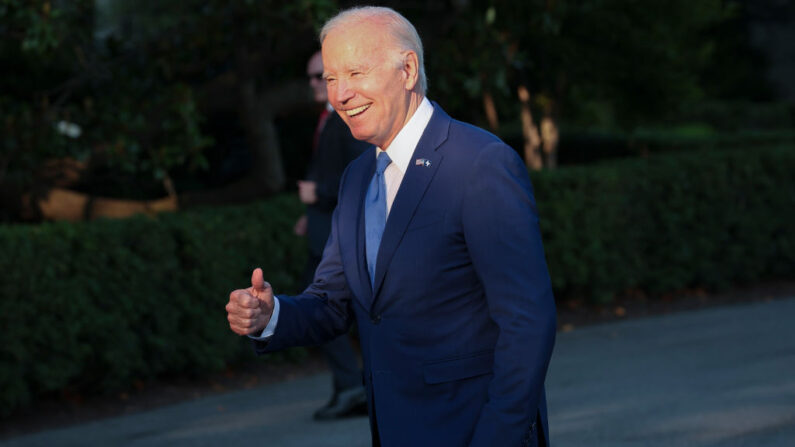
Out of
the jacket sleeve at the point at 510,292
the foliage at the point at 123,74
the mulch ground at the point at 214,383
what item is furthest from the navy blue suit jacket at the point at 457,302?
the foliage at the point at 123,74

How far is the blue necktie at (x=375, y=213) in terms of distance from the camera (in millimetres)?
2781

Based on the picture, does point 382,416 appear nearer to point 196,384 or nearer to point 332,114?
point 332,114

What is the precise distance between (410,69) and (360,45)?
0.14m

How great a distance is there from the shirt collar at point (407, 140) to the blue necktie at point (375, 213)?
0.06 m

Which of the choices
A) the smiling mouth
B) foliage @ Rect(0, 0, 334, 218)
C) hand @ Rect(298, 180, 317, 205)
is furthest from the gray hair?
foliage @ Rect(0, 0, 334, 218)

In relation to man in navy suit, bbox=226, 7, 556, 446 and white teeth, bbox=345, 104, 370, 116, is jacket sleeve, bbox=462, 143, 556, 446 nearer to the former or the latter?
man in navy suit, bbox=226, 7, 556, 446

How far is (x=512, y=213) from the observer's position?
256 centimetres

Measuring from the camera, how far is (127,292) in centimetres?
737

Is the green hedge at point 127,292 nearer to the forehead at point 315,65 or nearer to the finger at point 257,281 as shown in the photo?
the forehead at point 315,65

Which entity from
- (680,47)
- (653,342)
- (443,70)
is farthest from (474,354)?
(680,47)

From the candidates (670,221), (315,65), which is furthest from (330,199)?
(670,221)

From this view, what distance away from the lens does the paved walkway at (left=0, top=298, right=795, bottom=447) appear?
603 cm

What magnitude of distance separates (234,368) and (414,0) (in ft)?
15.1

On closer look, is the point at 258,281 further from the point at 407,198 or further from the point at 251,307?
the point at 407,198
